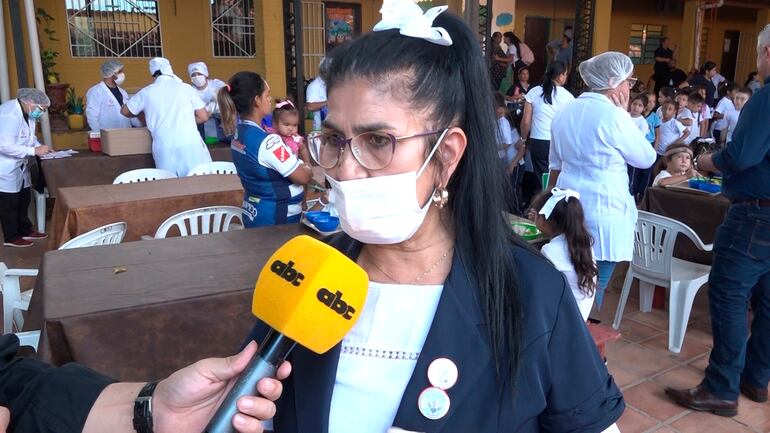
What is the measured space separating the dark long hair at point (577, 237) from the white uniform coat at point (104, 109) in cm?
523

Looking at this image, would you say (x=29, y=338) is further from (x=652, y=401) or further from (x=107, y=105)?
(x=107, y=105)

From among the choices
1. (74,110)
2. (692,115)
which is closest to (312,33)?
(74,110)

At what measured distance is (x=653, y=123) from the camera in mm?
7586

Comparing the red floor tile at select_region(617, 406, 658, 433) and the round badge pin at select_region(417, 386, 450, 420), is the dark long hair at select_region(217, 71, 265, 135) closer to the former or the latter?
the red floor tile at select_region(617, 406, 658, 433)

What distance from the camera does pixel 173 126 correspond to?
540 centimetres

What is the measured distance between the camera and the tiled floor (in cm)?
292

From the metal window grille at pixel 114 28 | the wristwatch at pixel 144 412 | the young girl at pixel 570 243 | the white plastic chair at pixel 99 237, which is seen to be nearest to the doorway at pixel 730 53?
the metal window grille at pixel 114 28

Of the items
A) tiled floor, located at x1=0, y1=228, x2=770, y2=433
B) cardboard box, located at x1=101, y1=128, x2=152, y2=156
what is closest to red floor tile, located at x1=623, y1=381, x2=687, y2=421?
tiled floor, located at x1=0, y1=228, x2=770, y2=433

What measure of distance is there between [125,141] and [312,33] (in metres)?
6.33

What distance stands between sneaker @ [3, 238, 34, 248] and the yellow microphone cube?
19.1 ft

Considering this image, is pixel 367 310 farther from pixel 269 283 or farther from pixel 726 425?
pixel 726 425

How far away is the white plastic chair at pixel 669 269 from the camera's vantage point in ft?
12.1

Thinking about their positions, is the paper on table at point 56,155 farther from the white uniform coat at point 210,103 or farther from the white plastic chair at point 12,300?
the white plastic chair at point 12,300

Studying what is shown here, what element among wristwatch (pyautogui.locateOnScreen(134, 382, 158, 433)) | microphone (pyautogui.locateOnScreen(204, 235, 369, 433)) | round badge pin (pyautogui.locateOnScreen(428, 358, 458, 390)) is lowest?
wristwatch (pyautogui.locateOnScreen(134, 382, 158, 433))
